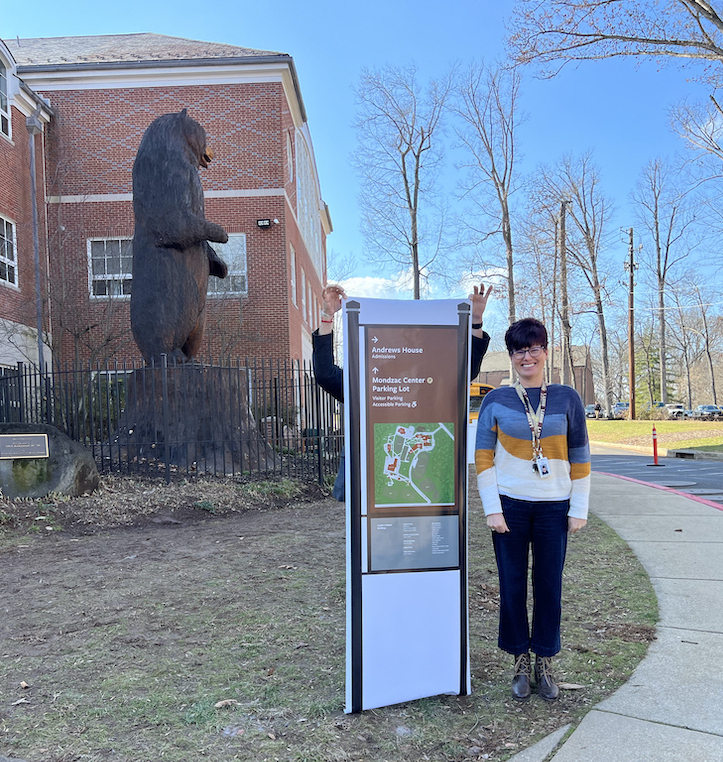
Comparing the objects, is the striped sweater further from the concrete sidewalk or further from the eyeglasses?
the concrete sidewalk

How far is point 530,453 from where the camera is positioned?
3096 millimetres

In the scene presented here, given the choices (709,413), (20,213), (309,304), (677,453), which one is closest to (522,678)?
(677,453)

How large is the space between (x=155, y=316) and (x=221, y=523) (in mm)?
3736

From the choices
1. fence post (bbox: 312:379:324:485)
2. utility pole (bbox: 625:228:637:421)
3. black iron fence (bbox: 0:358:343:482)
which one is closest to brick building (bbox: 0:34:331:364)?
fence post (bbox: 312:379:324:485)

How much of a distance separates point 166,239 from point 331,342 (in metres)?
7.34

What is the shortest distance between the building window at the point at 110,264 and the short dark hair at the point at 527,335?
17762 mm

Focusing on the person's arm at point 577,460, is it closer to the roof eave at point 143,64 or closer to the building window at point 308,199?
the roof eave at point 143,64

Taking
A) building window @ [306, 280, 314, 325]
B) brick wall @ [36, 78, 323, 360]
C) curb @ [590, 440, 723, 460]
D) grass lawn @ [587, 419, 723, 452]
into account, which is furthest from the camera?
building window @ [306, 280, 314, 325]

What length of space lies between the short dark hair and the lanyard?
8.0 inches

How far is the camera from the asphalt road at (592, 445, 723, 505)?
1103 centimetres

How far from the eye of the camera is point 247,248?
19.3 meters

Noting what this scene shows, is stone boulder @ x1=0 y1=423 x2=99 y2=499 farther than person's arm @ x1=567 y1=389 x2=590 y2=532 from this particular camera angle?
Yes

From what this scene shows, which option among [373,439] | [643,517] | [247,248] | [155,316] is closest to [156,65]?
[247,248]

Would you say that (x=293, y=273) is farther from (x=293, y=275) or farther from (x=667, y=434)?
(x=667, y=434)
